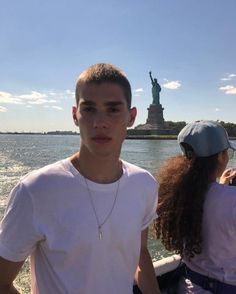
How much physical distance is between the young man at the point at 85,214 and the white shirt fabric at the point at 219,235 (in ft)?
1.96

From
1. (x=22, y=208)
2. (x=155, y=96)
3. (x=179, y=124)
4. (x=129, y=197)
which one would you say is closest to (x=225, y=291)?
(x=129, y=197)

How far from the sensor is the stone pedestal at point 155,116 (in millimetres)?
73062

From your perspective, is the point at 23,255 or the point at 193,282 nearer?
the point at 23,255

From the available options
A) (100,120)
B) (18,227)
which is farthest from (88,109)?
(18,227)

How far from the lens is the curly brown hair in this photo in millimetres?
2316

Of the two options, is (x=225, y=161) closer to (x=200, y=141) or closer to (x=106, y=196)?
(x=200, y=141)

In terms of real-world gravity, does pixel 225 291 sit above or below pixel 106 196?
below

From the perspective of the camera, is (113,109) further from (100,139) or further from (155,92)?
(155,92)

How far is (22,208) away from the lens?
1554 mm

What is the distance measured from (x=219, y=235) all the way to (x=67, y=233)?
3.23 ft

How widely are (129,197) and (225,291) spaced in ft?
2.87

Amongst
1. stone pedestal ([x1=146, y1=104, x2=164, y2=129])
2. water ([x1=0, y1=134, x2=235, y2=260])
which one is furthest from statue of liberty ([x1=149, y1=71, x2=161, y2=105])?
water ([x1=0, y1=134, x2=235, y2=260])

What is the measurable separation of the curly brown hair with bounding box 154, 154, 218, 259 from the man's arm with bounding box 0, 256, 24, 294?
1059 mm

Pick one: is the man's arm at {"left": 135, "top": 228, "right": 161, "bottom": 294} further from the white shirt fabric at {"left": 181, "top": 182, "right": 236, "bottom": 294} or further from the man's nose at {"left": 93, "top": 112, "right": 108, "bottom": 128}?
the man's nose at {"left": 93, "top": 112, "right": 108, "bottom": 128}
